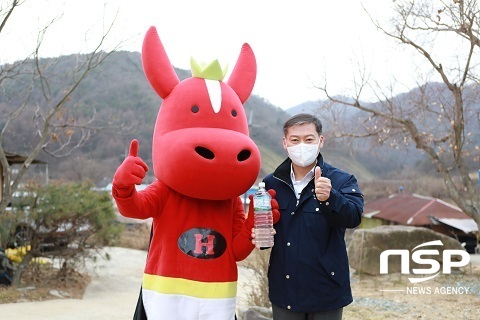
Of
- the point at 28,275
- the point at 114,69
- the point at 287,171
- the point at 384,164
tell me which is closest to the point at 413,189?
the point at 384,164

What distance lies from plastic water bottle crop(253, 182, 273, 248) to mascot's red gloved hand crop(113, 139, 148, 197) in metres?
0.66

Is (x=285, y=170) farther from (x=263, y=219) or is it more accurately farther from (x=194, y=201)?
(x=194, y=201)

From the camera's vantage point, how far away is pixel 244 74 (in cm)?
375

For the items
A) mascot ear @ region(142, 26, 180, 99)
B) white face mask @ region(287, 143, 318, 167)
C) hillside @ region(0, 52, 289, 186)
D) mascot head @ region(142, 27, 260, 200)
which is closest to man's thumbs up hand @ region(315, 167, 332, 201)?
white face mask @ region(287, 143, 318, 167)

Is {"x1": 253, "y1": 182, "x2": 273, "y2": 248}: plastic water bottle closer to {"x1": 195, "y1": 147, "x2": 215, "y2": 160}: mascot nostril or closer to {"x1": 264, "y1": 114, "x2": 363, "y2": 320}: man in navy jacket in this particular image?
{"x1": 264, "y1": 114, "x2": 363, "y2": 320}: man in navy jacket

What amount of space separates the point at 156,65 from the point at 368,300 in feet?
16.7

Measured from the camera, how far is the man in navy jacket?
3002 millimetres

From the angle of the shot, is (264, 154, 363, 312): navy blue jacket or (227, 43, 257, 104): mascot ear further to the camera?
(227, 43, 257, 104): mascot ear

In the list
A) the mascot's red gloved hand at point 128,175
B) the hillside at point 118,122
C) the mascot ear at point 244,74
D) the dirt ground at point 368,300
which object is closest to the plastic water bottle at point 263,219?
the mascot's red gloved hand at point 128,175

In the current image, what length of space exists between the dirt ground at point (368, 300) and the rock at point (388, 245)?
0.24 meters

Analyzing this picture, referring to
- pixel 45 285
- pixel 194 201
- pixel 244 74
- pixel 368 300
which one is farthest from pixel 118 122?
pixel 194 201

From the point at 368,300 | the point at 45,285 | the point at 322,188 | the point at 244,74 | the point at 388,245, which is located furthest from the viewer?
the point at 388,245

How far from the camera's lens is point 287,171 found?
10.6ft

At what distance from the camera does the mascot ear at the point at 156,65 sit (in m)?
3.44
